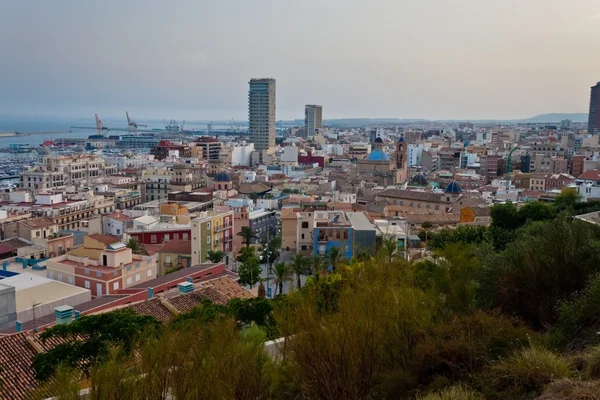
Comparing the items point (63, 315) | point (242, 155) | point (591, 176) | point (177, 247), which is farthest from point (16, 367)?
point (242, 155)

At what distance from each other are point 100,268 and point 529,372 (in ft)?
54.5

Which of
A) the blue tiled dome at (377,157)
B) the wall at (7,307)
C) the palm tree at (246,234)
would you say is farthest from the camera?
the blue tiled dome at (377,157)

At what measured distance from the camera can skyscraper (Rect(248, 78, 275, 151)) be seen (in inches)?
3933

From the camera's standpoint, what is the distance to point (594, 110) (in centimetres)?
12256

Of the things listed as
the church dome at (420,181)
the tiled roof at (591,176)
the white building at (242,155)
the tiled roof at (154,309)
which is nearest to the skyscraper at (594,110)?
the white building at (242,155)

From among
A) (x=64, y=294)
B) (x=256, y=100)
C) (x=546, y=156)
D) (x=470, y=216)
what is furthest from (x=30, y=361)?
(x=256, y=100)

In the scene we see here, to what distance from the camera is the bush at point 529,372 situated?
5.49 meters

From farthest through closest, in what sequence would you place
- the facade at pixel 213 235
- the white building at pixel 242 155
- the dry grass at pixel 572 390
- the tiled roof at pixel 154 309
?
the white building at pixel 242 155
the facade at pixel 213 235
the tiled roof at pixel 154 309
the dry grass at pixel 572 390

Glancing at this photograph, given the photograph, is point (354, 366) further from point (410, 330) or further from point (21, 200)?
point (21, 200)

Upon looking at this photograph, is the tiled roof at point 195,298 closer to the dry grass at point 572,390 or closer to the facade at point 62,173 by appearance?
the dry grass at point 572,390

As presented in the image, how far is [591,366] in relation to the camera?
5.65 metres

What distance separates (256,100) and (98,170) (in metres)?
48.4

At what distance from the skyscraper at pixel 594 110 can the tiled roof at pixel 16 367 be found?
408 ft

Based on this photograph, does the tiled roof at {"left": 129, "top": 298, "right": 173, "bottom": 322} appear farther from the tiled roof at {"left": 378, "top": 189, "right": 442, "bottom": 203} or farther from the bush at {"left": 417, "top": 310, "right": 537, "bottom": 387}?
the tiled roof at {"left": 378, "top": 189, "right": 442, "bottom": 203}
